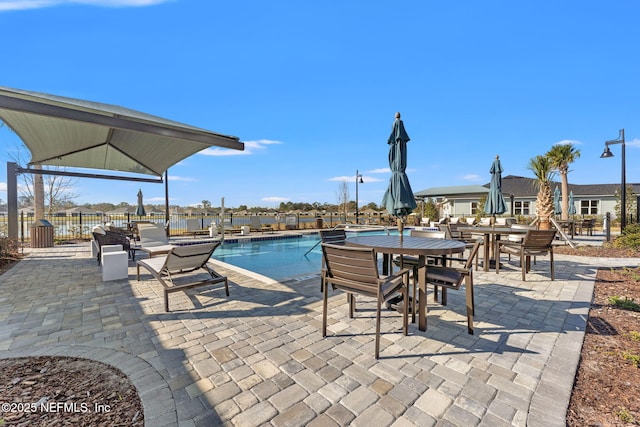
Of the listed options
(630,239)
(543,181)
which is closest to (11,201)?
(630,239)

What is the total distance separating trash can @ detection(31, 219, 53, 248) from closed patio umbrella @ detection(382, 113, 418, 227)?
11367mm

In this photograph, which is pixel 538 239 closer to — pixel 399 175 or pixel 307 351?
pixel 399 175

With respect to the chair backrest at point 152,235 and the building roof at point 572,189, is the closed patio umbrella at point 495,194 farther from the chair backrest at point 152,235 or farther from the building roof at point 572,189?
the building roof at point 572,189

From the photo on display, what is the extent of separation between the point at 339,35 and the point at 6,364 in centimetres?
972

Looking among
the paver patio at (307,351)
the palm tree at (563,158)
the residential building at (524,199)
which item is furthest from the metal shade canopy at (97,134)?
the residential building at (524,199)

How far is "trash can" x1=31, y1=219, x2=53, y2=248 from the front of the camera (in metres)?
8.77

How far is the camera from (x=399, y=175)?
383cm

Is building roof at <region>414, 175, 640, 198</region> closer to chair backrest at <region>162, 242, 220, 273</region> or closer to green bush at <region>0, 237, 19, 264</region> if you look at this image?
chair backrest at <region>162, 242, 220, 273</region>

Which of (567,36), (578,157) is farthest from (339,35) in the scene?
(578,157)

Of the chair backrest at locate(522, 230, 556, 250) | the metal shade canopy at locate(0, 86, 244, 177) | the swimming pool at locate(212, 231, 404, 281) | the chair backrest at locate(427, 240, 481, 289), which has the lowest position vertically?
the swimming pool at locate(212, 231, 404, 281)

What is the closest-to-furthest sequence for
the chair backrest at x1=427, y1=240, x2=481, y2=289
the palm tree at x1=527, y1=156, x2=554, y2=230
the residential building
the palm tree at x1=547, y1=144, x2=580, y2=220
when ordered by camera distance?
the chair backrest at x1=427, y1=240, x2=481, y2=289, the palm tree at x1=527, y1=156, x2=554, y2=230, the palm tree at x1=547, y1=144, x2=580, y2=220, the residential building

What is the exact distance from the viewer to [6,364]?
2.12m

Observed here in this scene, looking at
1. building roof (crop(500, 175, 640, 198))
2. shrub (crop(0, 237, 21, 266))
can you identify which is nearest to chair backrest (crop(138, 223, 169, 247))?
shrub (crop(0, 237, 21, 266))

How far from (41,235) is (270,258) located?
25.2ft
